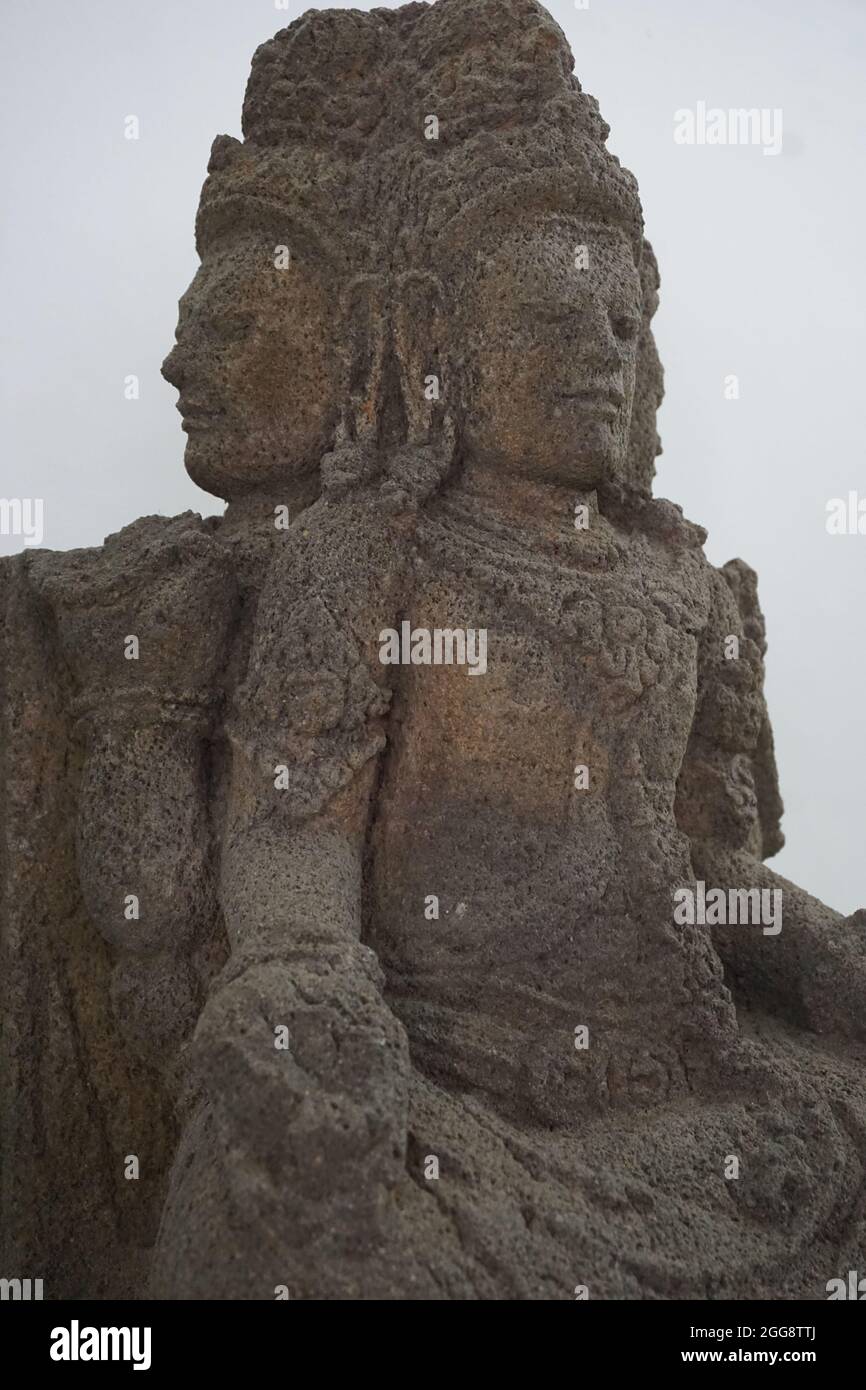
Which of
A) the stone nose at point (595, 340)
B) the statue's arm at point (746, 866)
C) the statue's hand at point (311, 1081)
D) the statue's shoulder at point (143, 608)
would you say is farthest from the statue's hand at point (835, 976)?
the statue's shoulder at point (143, 608)

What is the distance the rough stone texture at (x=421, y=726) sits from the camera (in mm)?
2535

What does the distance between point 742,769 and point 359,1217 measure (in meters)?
1.48

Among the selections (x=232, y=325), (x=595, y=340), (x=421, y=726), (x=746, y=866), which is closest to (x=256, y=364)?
(x=232, y=325)

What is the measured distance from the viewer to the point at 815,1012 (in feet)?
9.36

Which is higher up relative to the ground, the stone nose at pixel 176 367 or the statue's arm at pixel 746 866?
the stone nose at pixel 176 367

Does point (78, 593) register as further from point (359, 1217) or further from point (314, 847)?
point (359, 1217)

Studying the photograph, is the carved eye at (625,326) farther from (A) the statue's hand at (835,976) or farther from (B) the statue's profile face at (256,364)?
(A) the statue's hand at (835,976)

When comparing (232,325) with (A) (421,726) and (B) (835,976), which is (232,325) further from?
(B) (835,976)

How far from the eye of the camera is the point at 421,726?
2705 mm

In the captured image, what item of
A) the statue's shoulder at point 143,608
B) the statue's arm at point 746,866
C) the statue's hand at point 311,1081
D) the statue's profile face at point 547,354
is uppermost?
the statue's profile face at point 547,354

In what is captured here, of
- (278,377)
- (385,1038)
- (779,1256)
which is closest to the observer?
(385,1038)

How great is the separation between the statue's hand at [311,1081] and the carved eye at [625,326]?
4.71 feet
